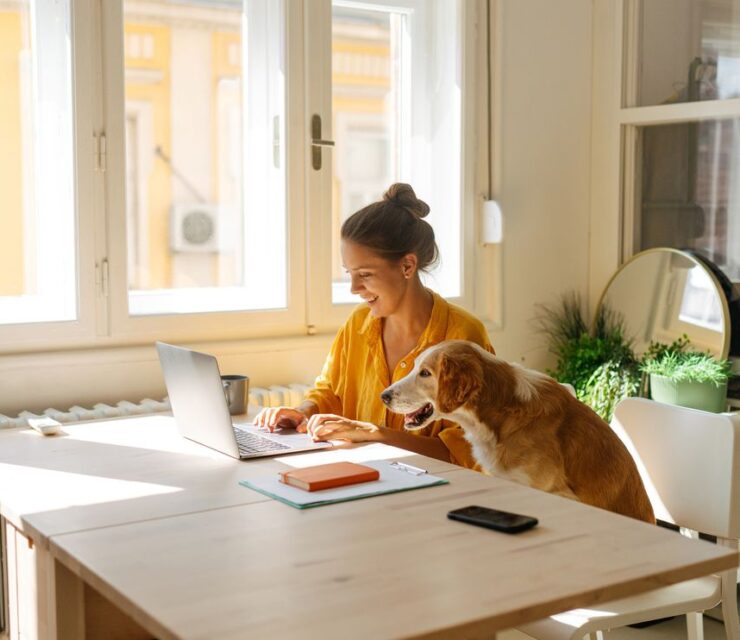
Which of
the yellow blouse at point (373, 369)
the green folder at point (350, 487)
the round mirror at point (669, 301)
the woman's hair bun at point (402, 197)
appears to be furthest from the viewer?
the round mirror at point (669, 301)

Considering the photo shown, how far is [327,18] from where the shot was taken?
10.2 ft

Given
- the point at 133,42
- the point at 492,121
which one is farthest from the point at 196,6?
the point at 492,121

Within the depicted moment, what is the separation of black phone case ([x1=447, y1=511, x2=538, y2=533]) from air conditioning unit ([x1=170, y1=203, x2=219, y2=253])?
174cm

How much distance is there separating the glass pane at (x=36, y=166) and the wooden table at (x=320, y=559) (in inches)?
41.5

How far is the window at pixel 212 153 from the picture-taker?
2.77 metres

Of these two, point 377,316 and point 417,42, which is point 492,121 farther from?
point 377,316

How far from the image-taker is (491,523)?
1477 millimetres

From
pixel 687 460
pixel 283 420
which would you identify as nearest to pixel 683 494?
pixel 687 460

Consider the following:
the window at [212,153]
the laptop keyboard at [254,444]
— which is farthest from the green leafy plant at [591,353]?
the laptop keyboard at [254,444]

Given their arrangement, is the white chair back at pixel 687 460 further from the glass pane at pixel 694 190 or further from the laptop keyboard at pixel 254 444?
the glass pane at pixel 694 190

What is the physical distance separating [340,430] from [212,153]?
Answer: 4.37 ft

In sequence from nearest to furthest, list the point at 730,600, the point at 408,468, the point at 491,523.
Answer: the point at 491,523 → the point at 408,468 → the point at 730,600

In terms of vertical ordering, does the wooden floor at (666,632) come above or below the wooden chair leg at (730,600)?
below

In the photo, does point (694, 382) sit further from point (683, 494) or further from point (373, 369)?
point (373, 369)
